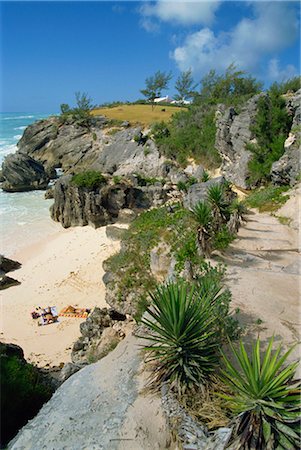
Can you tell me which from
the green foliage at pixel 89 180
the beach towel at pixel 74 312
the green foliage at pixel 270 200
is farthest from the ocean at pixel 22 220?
the green foliage at pixel 270 200

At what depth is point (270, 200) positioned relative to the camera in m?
18.6

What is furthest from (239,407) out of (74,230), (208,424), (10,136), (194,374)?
(10,136)

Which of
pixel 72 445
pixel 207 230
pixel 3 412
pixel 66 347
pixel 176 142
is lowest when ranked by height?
pixel 66 347

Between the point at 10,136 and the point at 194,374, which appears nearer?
the point at 194,374

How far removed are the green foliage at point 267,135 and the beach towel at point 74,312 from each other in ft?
49.6

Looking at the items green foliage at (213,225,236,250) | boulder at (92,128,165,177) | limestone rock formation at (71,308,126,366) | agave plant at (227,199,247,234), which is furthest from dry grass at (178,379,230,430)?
boulder at (92,128,165,177)

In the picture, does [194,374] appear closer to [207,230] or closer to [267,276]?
[267,276]

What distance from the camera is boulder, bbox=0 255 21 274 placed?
60.5 feet

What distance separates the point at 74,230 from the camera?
2450 centimetres

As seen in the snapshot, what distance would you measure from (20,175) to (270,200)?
26958 millimetres

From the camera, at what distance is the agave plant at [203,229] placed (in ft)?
34.9

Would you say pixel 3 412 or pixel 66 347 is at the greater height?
pixel 3 412

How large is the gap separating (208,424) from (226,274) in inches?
203

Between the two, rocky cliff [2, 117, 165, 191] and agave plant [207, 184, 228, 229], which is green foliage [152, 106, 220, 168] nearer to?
rocky cliff [2, 117, 165, 191]
